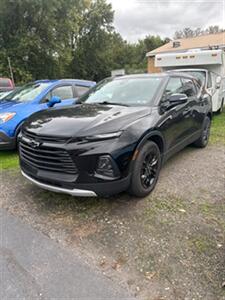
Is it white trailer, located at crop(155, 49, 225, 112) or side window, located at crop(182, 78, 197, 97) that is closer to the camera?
side window, located at crop(182, 78, 197, 97)

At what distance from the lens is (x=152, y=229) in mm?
2918

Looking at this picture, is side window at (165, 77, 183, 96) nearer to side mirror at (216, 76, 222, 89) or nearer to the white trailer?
the white trailer

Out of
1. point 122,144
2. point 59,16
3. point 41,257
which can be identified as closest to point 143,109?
point 122,144

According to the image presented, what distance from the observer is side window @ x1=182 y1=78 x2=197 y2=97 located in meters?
4.94

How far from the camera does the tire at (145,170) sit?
129 inches

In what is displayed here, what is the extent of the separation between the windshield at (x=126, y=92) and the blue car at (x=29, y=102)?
2.87 feet

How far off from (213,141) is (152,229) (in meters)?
4.01

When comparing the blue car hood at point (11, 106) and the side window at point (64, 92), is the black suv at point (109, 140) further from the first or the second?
the side window at point (64, 92)

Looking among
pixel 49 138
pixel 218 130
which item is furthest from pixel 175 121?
pixel 218 130

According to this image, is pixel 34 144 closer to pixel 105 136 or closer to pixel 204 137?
pixel 105 136

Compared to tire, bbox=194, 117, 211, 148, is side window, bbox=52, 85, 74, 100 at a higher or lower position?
higher

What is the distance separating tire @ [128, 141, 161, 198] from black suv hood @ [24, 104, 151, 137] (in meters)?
0.43

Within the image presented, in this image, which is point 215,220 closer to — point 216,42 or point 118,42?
point 216,42

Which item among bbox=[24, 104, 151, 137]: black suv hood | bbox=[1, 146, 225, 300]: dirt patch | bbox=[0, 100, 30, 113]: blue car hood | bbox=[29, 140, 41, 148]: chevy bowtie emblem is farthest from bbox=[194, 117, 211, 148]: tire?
bbox=[0, 100, 30, 113]: blue car hood
